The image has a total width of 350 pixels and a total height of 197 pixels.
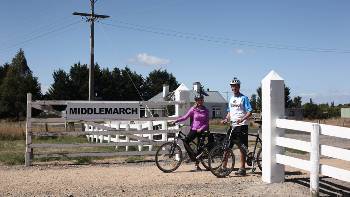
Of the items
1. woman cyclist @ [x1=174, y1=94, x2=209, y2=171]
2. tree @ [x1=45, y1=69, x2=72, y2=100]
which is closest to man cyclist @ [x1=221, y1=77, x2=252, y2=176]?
woman cyclist @ [x1=174, y1=94, x2=209, y2=171]

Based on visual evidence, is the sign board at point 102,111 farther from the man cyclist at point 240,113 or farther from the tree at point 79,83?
the tree at point 79,83

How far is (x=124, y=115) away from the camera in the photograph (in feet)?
44.9

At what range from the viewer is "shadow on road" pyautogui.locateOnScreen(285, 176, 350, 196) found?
8359 mm

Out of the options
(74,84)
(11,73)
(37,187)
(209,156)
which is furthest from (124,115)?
(74,84)

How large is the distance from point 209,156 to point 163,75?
99575 millimetres

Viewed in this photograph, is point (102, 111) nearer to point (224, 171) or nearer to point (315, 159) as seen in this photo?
point (224, 171)

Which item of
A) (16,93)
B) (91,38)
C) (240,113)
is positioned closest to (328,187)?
(240,113)

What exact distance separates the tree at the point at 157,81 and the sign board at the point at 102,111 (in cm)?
9319

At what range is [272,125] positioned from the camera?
30.5ft

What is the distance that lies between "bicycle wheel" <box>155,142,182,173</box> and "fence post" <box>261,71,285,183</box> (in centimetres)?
251

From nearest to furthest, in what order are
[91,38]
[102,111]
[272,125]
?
1. [272,125]
2. [102,111]
3. [91,38]

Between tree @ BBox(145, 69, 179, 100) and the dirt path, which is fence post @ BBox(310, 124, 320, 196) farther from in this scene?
tree @ BBox(145, 69, 179, 100)

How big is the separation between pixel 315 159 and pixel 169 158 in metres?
4.06

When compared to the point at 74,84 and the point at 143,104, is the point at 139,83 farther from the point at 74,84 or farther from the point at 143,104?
the point at 143,104
